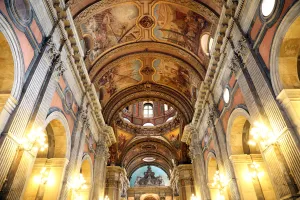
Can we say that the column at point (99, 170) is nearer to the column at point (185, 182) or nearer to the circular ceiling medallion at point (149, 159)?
the column at point (185, 182)

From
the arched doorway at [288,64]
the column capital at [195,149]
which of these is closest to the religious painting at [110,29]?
the arched doorway at [288,64]

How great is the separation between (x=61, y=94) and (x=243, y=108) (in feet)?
23.5

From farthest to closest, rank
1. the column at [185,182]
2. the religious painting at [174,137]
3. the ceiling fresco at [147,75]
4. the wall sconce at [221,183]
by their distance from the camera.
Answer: the religious painting at [174,137], the column at [185,182], the ceiling fresco at [147,75], the wall sconce at [221,183]

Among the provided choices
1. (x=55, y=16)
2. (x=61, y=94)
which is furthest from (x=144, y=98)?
(x=55, y=16)

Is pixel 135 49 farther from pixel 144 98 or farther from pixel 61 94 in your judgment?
pixel 61 94

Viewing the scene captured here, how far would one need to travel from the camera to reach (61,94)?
8906 mm

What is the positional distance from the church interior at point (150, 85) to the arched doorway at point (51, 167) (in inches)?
1.7

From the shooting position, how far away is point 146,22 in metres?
12.4

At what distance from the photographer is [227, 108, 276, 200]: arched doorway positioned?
8.16 metres

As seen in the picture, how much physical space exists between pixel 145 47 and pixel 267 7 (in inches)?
337

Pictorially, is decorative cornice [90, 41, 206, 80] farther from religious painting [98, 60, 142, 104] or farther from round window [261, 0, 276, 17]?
round window [261, 0, 276, 17]

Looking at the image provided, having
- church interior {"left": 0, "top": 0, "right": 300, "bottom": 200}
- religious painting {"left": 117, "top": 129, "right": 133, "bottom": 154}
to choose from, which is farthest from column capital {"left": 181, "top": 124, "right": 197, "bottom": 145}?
religious painting {"left": 117, "top": 129, "right": 133, "bottom": 154}

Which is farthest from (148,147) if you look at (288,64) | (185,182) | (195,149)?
Answer: (288,64)

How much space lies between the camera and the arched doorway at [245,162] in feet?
26.8
